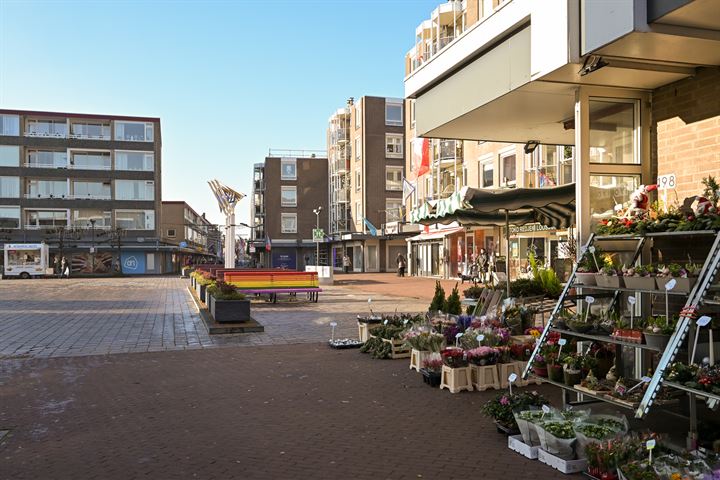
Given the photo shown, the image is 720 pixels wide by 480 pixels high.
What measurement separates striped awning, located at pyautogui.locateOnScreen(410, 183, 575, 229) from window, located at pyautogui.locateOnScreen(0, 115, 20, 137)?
60638 mm

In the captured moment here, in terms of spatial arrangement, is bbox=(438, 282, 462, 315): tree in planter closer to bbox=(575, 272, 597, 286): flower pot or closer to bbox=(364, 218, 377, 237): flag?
bbox=(575, 272, 597, 286): flower pot

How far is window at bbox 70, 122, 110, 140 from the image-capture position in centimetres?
6100

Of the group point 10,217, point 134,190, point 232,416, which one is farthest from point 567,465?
point 10,217

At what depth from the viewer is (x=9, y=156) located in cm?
5853

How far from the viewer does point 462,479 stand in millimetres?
4395

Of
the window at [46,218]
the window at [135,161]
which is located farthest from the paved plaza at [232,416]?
the window at [135,161]

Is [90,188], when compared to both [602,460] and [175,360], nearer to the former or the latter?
[175,360]

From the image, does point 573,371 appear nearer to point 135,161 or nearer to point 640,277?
point 640,277

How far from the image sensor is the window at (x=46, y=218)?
58969 mm

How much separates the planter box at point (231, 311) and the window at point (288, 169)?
59.8 meters

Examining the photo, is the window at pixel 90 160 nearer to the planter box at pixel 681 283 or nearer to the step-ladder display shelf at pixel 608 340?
the step-ladder display shelf at pixel 608 340

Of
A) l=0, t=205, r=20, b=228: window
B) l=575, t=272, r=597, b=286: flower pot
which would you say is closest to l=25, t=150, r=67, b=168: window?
l=0, t=205, r=20, b=228: window

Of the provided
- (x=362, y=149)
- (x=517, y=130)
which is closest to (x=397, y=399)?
(x=517, y=130)

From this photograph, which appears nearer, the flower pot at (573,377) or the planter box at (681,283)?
the planter box at (681,283)
